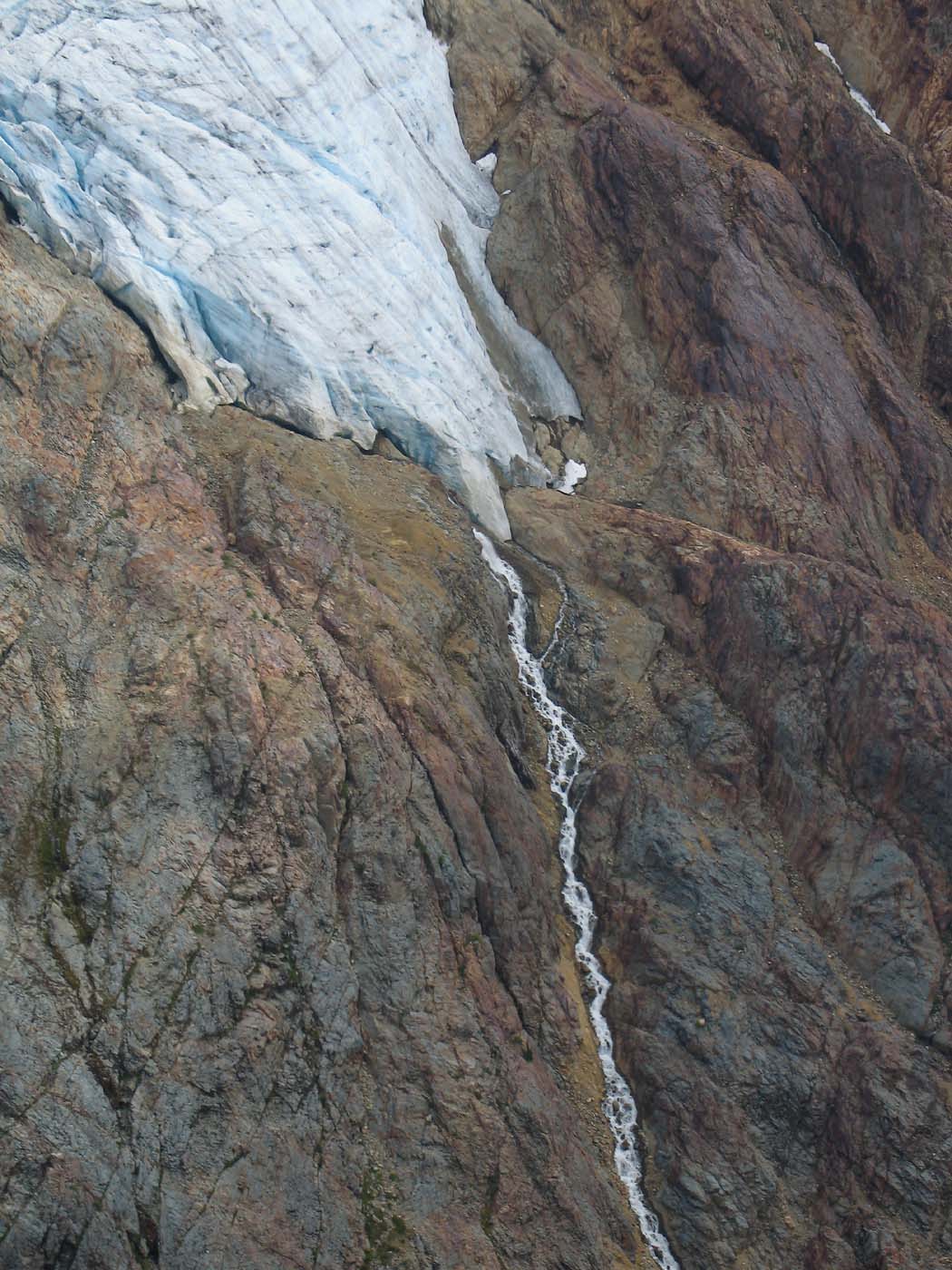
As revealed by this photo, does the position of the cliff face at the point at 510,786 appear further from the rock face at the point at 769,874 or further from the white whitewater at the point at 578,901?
the white whitewater at the point at 578,901

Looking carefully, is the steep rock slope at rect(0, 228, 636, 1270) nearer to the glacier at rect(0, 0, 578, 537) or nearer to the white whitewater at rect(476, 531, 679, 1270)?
the white whitewater at rect(476, 531, 679, 1270)

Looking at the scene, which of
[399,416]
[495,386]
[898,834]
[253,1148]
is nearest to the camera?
[253,1148]

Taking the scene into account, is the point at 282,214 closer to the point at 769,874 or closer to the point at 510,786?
the point at 510,786

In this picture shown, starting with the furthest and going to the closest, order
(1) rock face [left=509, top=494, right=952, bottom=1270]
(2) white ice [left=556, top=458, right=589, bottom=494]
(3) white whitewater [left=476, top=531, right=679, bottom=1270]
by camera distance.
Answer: (2) white ice [left=556, top=458, right=589, bottom=494]
(1) rock face [left=509, top=494, right=952, bottom=1270]
(3) white whitewater [left=476, top=531, right=679, bottom=1270]

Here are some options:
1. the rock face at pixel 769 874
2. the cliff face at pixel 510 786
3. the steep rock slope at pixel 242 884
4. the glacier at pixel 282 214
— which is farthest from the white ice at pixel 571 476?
the steep rock slope at pixel 242 884

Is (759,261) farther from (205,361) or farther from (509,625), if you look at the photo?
(205,361)

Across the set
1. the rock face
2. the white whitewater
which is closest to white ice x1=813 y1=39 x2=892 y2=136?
the rock face

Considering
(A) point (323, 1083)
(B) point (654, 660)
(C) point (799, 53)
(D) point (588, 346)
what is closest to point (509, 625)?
(B) point (654, 660)
